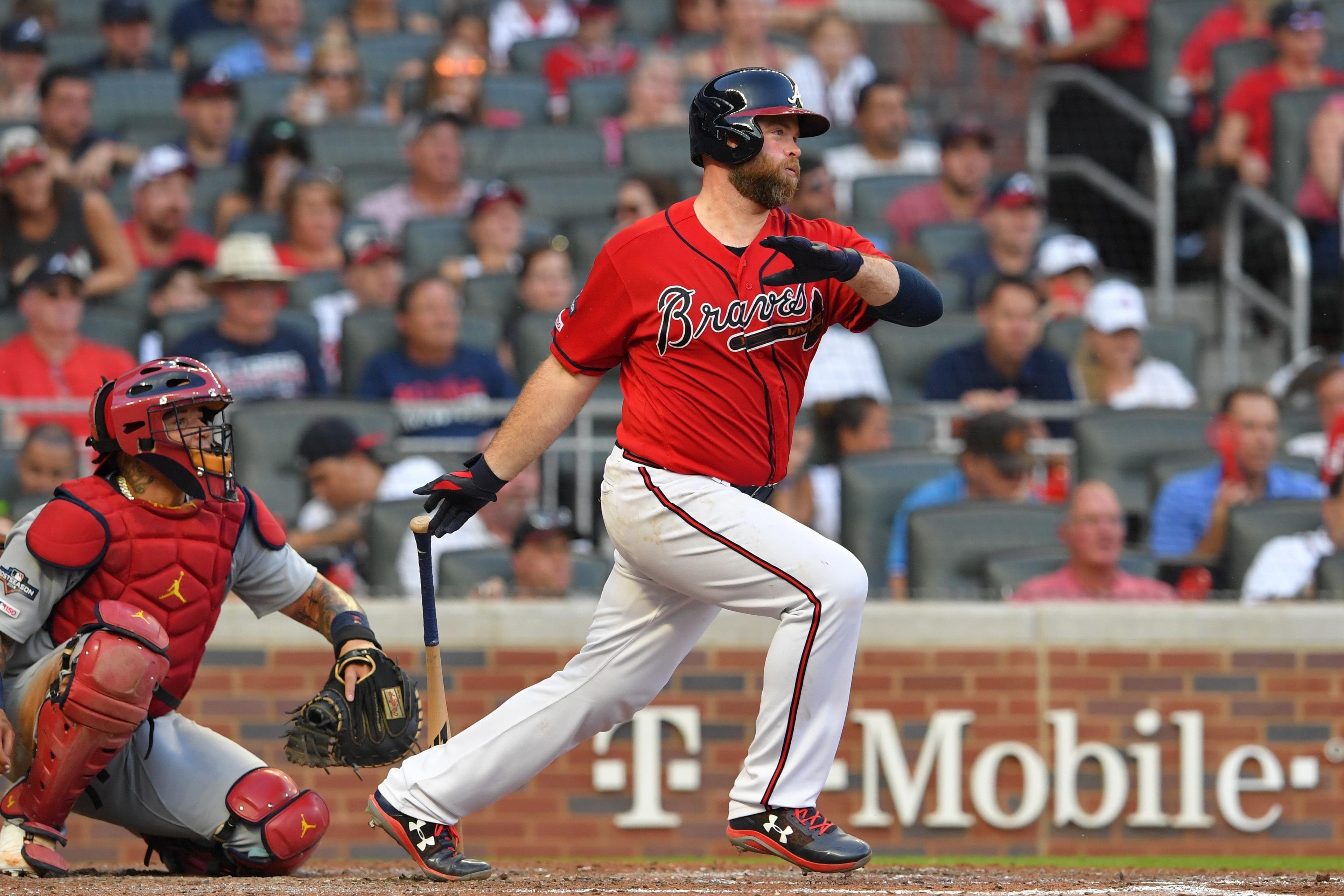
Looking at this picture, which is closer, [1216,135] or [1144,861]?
[1144,861]

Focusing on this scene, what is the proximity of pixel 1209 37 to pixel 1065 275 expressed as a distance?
2.65 metres

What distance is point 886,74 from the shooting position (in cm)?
1063

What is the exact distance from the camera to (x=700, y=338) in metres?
4.32

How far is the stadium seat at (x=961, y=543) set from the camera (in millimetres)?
7094

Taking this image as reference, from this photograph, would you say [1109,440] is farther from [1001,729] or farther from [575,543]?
[575,543]

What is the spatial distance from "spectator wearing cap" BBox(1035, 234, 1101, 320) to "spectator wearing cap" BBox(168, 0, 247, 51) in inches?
202

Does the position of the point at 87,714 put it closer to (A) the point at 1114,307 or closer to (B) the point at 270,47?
(A) the point at 1114,307

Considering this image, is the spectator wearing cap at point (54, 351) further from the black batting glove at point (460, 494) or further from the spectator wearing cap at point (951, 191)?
the spectator wearing cap at point (951, 191)

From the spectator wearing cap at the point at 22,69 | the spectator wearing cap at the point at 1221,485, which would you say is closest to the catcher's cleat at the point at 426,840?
the spectator wearing cap at the point at 1221,485

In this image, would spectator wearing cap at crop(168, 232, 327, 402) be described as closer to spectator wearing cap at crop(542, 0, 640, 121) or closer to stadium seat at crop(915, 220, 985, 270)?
stadium seat at crop(915, 220, 985, 270)

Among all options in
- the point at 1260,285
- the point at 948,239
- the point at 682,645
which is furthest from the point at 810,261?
the point at 1260,285

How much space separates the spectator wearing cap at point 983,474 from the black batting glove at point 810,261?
321cm


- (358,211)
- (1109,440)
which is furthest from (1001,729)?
(358,211)

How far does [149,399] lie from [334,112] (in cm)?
631
